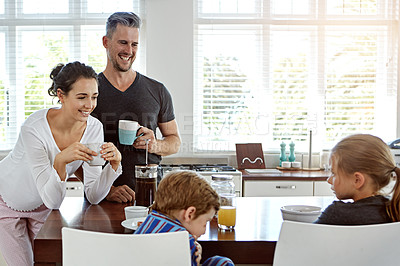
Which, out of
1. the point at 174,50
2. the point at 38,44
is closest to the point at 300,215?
the point at 174,50

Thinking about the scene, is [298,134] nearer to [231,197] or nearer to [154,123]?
[154,123]

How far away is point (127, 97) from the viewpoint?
263 cm

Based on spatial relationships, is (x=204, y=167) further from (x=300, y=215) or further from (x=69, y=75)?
(x=300, y=215)

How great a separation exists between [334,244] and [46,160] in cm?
127

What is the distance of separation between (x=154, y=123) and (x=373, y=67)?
2783 mm

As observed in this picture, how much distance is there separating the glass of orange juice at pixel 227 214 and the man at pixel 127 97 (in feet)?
2.72

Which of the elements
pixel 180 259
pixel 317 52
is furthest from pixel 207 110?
pixel 180 259

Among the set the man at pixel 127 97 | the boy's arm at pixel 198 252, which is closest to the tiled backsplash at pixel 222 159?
the man at pixel 127 97

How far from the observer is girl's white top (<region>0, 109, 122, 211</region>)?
1890 millimetres

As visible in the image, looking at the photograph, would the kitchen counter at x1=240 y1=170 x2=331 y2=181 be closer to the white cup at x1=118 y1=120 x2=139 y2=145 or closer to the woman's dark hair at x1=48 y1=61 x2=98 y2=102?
the white cup at x1=118 y1=120 x2=139 y2=145

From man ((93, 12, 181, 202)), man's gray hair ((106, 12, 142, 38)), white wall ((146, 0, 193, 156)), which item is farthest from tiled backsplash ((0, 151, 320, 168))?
man's gray hair ((106, 12, 142, 38))

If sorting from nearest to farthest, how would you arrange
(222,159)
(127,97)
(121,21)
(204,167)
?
(121,21), (127,97), (204,167), (222,159)

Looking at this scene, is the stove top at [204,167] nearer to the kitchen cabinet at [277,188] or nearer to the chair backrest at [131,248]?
the kitchen cabinet at [277,188]

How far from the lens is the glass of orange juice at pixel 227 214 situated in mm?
1639
